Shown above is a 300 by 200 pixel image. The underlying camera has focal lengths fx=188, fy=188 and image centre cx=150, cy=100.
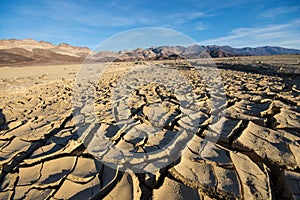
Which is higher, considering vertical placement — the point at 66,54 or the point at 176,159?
the point at 176,159

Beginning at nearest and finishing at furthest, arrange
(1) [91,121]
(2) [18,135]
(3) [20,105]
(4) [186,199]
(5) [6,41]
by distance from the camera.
Answer: 1. (4) [186,199]
2. (2) [18,135]
3. (1) [91,121]
4. (3) [20,105]
5. (5) [6,41]

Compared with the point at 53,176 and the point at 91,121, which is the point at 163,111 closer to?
the point at 91,121

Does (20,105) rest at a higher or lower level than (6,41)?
lower

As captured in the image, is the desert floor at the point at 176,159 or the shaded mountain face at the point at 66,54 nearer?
the desert floor at the point at 176,159

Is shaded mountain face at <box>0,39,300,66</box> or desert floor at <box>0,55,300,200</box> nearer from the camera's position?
desert floor at <box>0,55,300,200</box>

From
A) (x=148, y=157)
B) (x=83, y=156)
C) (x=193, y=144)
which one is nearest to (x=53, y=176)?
(x=83, y=156)

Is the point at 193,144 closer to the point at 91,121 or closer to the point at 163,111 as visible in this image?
the point at 163,111

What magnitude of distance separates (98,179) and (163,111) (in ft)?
5.71

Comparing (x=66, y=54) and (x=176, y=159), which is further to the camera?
(x=66, y=54)

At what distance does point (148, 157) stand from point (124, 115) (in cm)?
128

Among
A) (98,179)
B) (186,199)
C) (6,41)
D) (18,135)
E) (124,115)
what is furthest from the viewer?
(6,41)

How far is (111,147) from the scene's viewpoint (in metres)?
1.98

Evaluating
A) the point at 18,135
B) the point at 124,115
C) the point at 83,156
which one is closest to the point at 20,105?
the point at 18,135

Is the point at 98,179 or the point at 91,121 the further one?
the point at 91,121
